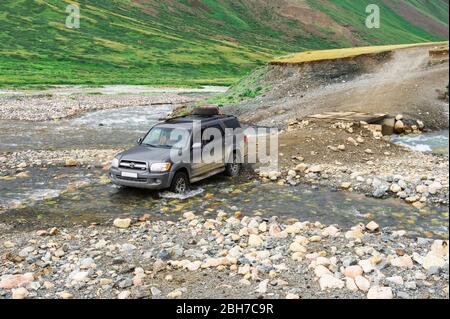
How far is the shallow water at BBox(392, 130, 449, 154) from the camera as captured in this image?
2450 centimetres

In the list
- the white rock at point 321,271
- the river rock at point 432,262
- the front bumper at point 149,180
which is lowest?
the white rock at point 321,271

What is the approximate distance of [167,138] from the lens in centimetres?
1730

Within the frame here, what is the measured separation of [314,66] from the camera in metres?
40.9

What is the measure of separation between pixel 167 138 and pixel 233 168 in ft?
10.6

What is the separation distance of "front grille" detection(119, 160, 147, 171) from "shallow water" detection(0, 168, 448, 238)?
41.0 inches

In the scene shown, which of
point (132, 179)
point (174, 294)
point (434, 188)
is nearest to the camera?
point (174, 294)

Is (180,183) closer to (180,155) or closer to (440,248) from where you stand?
(180,155)

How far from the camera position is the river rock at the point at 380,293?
8.57 metres

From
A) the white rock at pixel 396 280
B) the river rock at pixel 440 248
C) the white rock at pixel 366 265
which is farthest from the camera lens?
the river rock at pixel 440 248

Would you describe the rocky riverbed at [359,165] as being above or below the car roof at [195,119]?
below

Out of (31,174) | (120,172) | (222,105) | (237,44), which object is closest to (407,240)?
(120,172)

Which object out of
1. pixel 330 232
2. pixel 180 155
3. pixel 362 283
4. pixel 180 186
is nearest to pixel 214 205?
pixel 180 186

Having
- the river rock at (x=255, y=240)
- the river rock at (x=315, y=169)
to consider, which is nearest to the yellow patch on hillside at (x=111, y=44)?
the river rock at (x=315, y=169)

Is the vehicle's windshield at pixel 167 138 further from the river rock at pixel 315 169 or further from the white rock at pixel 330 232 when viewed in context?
the white rock at pixel 330 232
